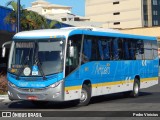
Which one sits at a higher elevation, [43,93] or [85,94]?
[43,93]

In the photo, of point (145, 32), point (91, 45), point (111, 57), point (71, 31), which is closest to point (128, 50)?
point (111, 57)

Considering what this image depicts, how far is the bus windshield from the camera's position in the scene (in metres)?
16.5

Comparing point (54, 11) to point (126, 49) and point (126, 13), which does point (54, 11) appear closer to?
point (126, 13)

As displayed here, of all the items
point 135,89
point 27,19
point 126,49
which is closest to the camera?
point 126,49

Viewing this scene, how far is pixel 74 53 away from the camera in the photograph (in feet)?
56.4

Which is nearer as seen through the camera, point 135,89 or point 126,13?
point 135,89

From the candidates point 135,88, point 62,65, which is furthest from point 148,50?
point 62,65

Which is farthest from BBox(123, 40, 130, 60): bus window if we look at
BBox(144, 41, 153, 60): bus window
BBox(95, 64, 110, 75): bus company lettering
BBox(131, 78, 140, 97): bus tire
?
→ BBox(144, 41, 153, 60): bus window

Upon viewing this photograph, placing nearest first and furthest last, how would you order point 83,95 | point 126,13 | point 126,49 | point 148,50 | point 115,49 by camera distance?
point 83,95
point 115,49
point 126,49
point 148,50
point 126,13

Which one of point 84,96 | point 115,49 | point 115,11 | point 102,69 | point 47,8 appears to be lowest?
point 84,96

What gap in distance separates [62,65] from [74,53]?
0.91 m

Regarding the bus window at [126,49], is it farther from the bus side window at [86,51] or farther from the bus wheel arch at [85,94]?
the bus wheel arch at [85,94]

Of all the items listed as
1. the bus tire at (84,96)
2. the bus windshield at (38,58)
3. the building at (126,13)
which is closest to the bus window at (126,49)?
the bus tire at (84,96)

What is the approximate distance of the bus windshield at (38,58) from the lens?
1655 centimetres
